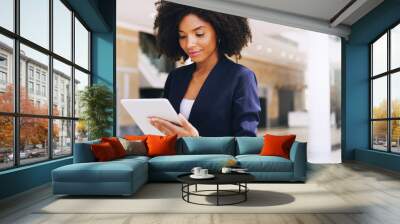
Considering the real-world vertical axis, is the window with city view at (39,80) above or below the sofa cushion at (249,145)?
above

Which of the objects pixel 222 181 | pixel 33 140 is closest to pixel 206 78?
pixel 33 140

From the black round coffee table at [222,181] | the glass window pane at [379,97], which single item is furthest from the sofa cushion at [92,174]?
the glass window pane at [379,97]

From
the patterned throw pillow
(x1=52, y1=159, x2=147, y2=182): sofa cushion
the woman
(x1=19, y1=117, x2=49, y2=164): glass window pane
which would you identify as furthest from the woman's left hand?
(x1=52, y1=159, x2=147, y2=182): sofa cushion

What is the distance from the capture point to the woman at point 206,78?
8.30m

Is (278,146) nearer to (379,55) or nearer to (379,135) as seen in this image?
(379,135)

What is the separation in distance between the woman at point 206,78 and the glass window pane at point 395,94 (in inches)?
111

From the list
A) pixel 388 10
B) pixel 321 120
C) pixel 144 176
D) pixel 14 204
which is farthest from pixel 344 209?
pixel 321 120

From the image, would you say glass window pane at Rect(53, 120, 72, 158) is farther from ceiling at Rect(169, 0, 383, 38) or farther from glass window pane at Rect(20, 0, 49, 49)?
ceiling at Rect(169, 0, 383, 38)

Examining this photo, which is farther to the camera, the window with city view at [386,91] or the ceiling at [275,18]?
the window with city view at [386,91]

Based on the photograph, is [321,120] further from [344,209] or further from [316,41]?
[344,209]

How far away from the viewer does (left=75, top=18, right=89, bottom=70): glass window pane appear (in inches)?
308

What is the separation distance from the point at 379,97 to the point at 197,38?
4391mm

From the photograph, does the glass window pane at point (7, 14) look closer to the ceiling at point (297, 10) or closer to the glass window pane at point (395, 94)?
the ceiling at point (297, 10)

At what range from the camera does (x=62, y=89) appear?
702cm
